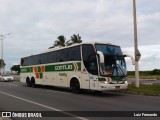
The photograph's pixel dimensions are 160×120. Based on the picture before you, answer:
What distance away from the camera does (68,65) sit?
25.7 m

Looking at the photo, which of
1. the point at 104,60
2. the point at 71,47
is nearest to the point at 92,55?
the point at 104,60

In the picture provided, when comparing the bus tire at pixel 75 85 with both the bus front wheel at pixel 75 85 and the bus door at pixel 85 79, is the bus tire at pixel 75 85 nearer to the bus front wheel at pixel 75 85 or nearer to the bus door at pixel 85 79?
the bus front wheel at pixel 75 85

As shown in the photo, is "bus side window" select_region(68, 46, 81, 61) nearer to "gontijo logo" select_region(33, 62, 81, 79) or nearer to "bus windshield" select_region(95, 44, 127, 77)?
"gontijo logo" select_region(33, 62, 81, 79)

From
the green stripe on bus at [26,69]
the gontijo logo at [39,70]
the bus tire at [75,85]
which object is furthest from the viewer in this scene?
the green stripe on bus at [26,69]

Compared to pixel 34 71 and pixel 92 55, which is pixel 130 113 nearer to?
pixel 92 55

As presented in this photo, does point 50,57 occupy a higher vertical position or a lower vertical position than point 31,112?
higher

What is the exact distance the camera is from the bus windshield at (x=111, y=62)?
71.1 ft

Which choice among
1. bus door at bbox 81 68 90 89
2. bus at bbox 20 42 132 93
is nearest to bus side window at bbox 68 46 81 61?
bus at bbox 20 42 132 93

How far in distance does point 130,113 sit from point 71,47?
12.7 m

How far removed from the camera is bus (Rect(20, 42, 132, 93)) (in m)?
21.6

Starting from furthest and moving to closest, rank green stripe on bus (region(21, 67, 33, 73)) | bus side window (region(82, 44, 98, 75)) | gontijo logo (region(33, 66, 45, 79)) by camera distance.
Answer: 1. green stripe on bus (region(21, 67, 33, 73))
2. gontijo logo (region(33, 66, 45, 79))
3. bus side window (region(82, 44, 98, 75))

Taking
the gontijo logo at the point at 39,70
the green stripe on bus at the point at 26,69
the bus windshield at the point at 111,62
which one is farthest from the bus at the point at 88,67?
the green stripe on bus at the point at 26,69

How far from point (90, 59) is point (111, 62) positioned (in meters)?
1.46

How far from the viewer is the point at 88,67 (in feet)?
74.7
